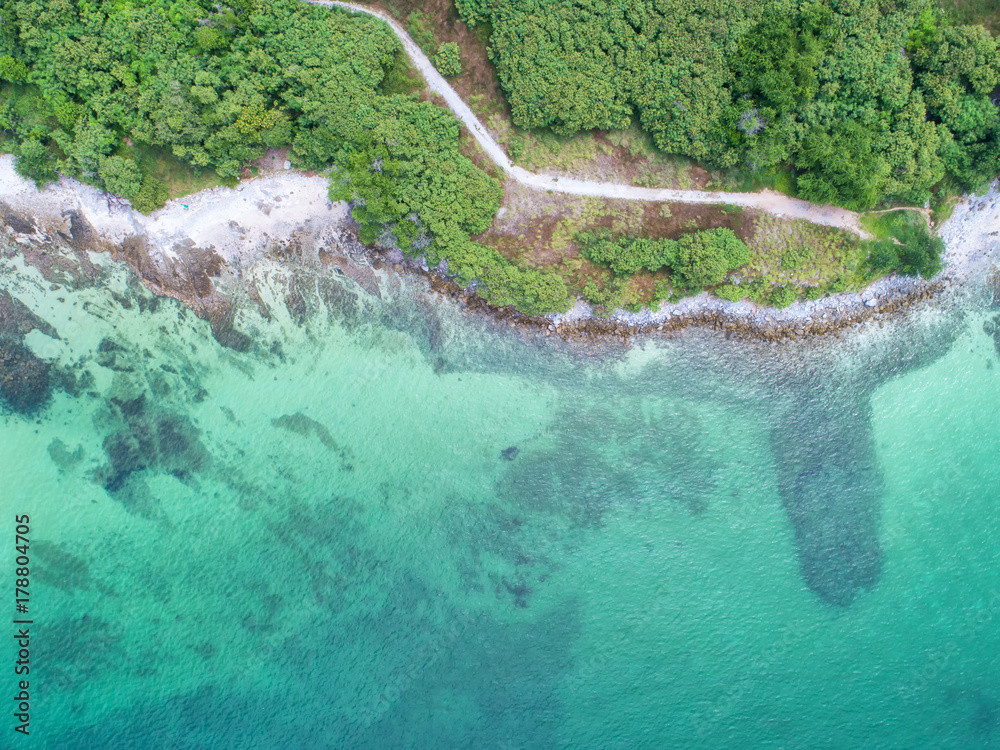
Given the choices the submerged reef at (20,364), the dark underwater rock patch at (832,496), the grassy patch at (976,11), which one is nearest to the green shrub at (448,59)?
the grassy patch at (976,11)

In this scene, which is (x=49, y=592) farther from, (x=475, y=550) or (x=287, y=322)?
(x=475, y=550)

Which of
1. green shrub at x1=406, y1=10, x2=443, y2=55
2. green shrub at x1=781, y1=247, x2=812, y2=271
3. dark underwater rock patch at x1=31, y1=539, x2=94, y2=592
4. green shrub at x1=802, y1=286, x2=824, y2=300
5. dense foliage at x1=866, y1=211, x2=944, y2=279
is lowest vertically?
dark underwater rock patch at x1=31, y1=539, x2=94, y2=592

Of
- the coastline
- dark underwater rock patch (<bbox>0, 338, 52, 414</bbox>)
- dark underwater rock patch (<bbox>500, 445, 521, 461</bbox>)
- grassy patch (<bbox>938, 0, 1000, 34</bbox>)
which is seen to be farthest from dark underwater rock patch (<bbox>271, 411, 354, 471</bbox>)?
grassy patch (<bbox>938, 0, 1000, 34</bbox>)

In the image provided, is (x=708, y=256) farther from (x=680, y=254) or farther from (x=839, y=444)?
(x=839, y=444)

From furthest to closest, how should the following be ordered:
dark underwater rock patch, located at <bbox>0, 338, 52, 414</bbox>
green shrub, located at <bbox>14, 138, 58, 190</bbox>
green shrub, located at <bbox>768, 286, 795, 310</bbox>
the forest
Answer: dark underwater rock patch, located at <bbox>0, 338, 52, 414</bbox> < green shrub, located at <bbox>768, 286, 795, 310</bbox> < green shrub, located at <bbox>14, 138, 58, 190</bbox> < the forest

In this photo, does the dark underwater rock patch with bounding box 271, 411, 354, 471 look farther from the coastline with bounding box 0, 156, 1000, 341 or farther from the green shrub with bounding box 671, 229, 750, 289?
the green shrub with bounding box 671, 229, 750, 289

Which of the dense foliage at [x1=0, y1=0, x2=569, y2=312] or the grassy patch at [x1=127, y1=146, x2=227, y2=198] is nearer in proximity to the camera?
the dense foliage at [x1=0, y1=0, x2=569, y2=312]

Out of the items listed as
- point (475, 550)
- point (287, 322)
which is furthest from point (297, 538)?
point (287, 322)
